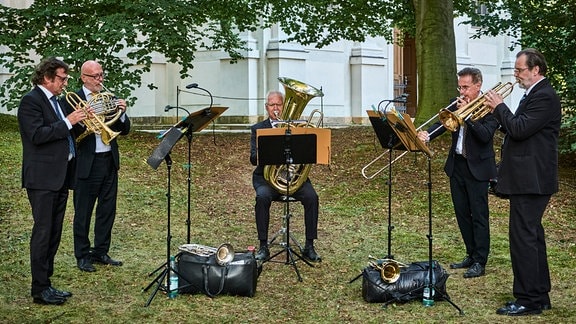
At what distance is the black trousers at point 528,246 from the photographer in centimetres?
664

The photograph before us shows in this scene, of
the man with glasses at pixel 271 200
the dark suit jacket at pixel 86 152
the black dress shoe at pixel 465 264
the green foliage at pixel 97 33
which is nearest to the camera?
the dark suit jacket at pixel 86 152

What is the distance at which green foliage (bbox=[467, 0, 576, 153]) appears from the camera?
14.1m

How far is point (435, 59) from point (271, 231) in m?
5.69

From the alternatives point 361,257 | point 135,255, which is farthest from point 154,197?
point 361,257

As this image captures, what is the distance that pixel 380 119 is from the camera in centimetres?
757

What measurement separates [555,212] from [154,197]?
19.6 ft

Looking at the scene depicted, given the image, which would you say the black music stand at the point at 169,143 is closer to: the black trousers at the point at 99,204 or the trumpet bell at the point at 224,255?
the trumpet bell at the point at 224,255

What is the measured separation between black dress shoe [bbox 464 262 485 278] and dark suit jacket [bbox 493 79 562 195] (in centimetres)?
157

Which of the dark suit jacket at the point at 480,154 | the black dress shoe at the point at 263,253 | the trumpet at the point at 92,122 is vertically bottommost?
the black dress shoe at the point at 263,253

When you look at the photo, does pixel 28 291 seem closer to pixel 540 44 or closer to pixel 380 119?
pixel 380 119

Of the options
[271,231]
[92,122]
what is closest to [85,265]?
[92,122]

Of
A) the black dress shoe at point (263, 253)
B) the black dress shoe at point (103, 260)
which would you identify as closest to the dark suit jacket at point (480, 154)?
the black dress shoe at point (263, 253)

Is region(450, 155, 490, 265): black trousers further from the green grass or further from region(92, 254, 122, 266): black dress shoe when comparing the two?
region(92, 254, 122, 266): black dress shoe

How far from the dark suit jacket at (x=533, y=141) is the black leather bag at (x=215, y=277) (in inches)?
93.1
